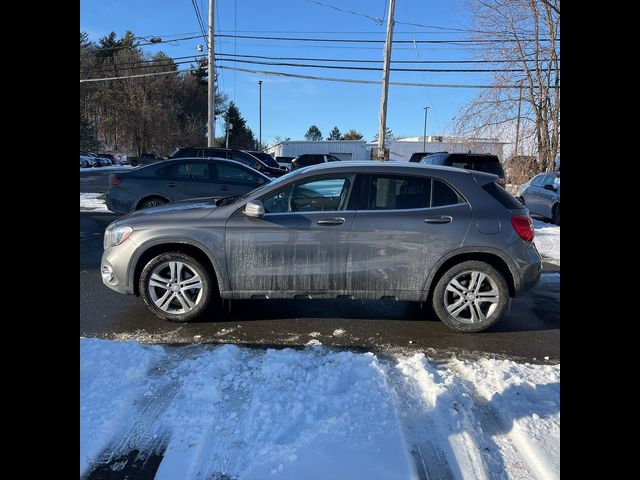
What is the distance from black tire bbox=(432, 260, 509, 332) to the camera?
4523 mm

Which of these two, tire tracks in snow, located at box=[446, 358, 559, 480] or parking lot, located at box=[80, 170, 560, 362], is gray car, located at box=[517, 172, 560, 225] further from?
tire tracks in snow, located at box=[446, 358, 559, 480]

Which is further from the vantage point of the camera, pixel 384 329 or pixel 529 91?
pixel 529 91

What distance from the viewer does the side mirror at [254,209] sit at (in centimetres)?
442

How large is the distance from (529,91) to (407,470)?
2091cm

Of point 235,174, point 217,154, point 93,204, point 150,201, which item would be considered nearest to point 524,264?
point 235,174

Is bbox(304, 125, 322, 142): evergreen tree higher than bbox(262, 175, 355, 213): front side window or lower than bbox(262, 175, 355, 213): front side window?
higher

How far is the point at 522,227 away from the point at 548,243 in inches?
219

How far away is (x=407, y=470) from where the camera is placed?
242 cm

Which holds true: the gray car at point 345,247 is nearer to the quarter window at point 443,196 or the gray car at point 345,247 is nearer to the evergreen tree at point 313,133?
the quarter window at point 443,196

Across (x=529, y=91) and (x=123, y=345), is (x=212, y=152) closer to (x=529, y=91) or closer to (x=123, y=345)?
(x=123, y=345)

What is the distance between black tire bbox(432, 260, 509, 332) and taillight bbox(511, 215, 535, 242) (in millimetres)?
444

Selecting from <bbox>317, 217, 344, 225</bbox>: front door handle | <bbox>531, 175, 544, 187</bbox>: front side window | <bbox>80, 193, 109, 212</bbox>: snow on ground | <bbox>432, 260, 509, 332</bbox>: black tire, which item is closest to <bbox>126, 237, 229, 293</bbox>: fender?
<bbox>317, 217, 344, 225</bbox>: front door handle
